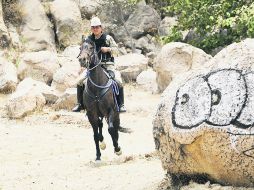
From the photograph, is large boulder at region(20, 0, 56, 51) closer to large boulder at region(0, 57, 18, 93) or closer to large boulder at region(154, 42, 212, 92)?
large boulder at region(0, 57, 18, 93)

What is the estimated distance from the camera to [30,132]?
1817cm

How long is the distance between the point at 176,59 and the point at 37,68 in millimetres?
6794

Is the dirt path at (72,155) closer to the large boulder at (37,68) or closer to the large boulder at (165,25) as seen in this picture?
the large boulder at (37,68)

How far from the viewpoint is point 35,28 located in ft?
95.3

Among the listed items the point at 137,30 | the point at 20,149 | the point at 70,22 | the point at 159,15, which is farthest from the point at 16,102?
the point at 159,15

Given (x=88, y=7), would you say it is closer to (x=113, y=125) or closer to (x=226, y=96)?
(x=113, y=125)

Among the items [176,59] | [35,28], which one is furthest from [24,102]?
[35,28]

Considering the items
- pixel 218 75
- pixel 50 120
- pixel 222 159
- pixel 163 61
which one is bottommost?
pixel 50 120

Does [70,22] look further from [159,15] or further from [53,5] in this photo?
[159,15]

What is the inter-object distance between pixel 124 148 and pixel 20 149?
3428 millimetres

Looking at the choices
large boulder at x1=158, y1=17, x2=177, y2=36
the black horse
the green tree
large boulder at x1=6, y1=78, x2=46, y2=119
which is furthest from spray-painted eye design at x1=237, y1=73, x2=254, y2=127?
large boulder at x1=158, y1=17, x2=177, y2=36

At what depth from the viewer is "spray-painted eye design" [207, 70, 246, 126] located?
6.89m

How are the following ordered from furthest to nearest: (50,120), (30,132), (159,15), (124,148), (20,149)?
(159,15), (50,120), (30,132), (20,149), (124,148)

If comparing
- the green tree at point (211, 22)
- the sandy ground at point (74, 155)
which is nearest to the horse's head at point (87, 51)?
the sandy ground at point (74, 155)
